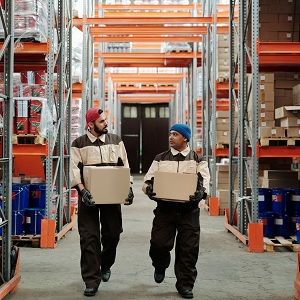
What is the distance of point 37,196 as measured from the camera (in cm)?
768

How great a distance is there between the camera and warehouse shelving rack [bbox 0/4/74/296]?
4.89 m

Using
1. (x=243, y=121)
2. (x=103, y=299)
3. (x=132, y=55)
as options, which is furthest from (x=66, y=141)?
(x=132, y=55)

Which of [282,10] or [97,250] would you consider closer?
[97,250]

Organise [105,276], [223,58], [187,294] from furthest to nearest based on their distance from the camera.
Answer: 1. [223,58]
2. [105,276]
3. [187,294]

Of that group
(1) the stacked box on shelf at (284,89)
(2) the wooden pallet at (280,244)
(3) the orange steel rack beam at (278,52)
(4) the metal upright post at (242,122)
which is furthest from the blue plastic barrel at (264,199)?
(3) the orange steel rack beam at (278,52)

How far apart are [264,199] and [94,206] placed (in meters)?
3.73

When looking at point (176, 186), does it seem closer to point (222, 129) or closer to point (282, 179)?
point (282, 179)

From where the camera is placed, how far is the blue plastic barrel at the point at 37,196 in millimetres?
7656

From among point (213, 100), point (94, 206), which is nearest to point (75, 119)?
point (213, 100)

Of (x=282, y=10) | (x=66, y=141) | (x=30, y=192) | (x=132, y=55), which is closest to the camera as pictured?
(x=30, y=192)

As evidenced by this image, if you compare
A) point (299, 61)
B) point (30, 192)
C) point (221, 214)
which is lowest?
point (221, 214)

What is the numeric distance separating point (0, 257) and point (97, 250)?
0.95m

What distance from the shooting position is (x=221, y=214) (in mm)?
11555

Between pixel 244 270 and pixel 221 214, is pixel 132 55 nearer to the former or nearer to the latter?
pixel 221 214
